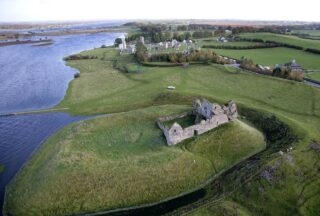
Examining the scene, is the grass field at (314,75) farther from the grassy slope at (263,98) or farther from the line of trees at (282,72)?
the grassy slope at (263,98)

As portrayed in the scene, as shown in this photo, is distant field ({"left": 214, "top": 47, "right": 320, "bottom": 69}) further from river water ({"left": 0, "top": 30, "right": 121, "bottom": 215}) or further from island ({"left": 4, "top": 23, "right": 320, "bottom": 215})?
river water ({"left": 0, "top": 30, "right": 121, "bottom": 215})

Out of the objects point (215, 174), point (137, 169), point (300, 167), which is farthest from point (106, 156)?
point (300, 167)

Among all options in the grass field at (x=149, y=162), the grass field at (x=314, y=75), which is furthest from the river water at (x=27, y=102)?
the grass field at (x=314, y=75)

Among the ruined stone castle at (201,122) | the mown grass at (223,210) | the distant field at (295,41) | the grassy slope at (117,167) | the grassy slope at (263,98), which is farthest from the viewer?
the distant field at (295,41)

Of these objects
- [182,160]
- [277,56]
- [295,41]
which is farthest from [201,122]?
[295,41]

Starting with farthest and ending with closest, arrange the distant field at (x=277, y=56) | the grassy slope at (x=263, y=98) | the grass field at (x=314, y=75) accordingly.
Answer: the distant field at (x=277, y=56) < the grass field at (x=314, y=75) < the grassy slope at (x=263, y=98)

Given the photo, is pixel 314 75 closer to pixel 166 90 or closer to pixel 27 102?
pixel 166 90

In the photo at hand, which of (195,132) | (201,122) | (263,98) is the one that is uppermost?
(201,122)
